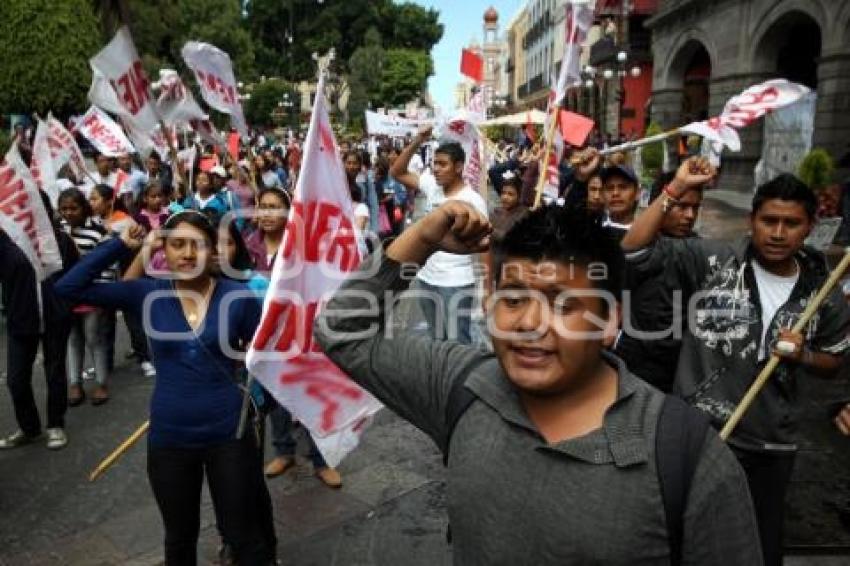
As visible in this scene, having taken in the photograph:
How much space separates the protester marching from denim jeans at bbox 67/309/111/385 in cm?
2

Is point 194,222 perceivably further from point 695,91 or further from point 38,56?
point 38,56

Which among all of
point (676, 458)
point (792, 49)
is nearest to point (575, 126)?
point (676, 458)

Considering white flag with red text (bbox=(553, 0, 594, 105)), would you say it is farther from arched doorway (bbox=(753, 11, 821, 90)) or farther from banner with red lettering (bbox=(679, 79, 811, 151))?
arched doorway (bbox=(753, 11, 821, 90))

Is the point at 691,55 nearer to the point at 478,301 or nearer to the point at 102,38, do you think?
the point at 478,301

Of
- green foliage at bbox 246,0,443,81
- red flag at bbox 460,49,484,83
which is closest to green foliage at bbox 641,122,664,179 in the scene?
red flag at bbox 460,49,484,83

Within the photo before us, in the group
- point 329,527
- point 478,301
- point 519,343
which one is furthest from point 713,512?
point 478,301

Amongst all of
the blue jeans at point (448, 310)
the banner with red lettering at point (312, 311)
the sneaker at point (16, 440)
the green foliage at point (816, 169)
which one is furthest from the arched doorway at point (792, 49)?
the sneaker at point (16, 440)

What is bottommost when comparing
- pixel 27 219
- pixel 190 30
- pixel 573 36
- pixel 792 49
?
pixel 27 219

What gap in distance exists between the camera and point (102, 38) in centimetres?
3116

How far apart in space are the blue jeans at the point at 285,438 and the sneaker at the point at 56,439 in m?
1.52

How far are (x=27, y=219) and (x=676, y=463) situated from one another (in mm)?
4246

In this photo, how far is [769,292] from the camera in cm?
250

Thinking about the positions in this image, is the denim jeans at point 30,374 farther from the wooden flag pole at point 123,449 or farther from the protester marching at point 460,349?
the wooden flag pole at point 123,449

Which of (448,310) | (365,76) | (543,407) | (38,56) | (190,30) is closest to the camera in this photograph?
(543,407)
